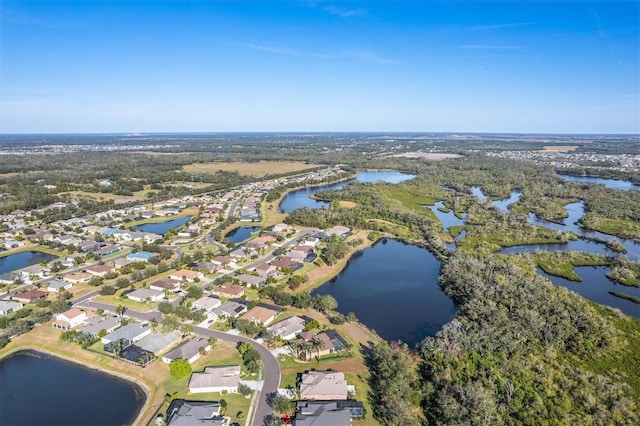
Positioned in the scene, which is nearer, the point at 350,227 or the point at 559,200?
the point at 350,227

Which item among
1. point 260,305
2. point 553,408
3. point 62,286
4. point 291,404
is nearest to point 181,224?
point 62,286

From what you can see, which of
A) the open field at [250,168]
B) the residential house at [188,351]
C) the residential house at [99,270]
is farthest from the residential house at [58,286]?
the open field at [250,168]

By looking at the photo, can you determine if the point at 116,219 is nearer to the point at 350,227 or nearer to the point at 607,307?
the point at 350,227

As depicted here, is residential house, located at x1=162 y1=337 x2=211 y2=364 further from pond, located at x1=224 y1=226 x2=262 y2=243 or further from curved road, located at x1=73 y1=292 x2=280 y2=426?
pond, located at x1=224 y1=226 x2=262 y2=243

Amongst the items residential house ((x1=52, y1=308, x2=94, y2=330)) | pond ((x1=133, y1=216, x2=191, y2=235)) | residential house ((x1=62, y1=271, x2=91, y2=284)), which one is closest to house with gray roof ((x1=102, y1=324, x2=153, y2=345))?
residential house ((x1=52, y1=308, x2=94, y2=330))

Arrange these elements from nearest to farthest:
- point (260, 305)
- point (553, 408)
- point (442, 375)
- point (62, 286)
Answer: point (553, 408), point (442, 375), point (260, 305), point (62, 286)

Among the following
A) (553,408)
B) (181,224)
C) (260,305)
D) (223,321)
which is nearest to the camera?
(553,408)

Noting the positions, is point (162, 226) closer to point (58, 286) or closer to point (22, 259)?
point (22, 259)

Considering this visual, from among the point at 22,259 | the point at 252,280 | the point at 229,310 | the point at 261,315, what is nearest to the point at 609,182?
the point at 252,280
